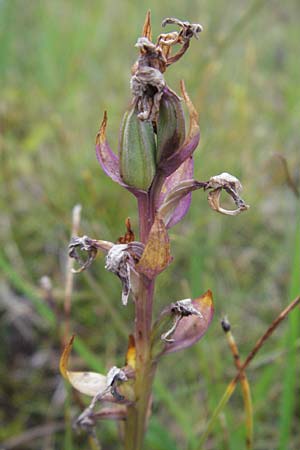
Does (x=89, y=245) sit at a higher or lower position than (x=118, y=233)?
lower

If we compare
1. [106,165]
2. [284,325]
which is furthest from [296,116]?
[106,165]

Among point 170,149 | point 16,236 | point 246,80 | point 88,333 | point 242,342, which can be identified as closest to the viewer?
point 170,149

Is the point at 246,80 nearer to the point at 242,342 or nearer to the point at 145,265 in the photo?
the point at 242,342

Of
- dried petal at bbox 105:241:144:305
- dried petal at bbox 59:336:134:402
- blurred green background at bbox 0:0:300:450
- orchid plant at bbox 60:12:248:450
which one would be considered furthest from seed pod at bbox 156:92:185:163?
blurred green background at bbox 0:0:300:450

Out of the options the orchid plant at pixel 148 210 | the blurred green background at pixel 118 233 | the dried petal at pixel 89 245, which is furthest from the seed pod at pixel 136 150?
the blurred green background at pixel 118 233

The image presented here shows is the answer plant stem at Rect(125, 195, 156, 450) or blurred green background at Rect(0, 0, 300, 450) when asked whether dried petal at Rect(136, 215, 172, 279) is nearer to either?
plant stem at Rect(125, 195, 156, 450)

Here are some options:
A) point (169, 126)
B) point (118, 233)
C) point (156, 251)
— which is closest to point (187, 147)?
point (169, 126)

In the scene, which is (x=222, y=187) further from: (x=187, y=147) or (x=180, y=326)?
(x=180, y=326)
